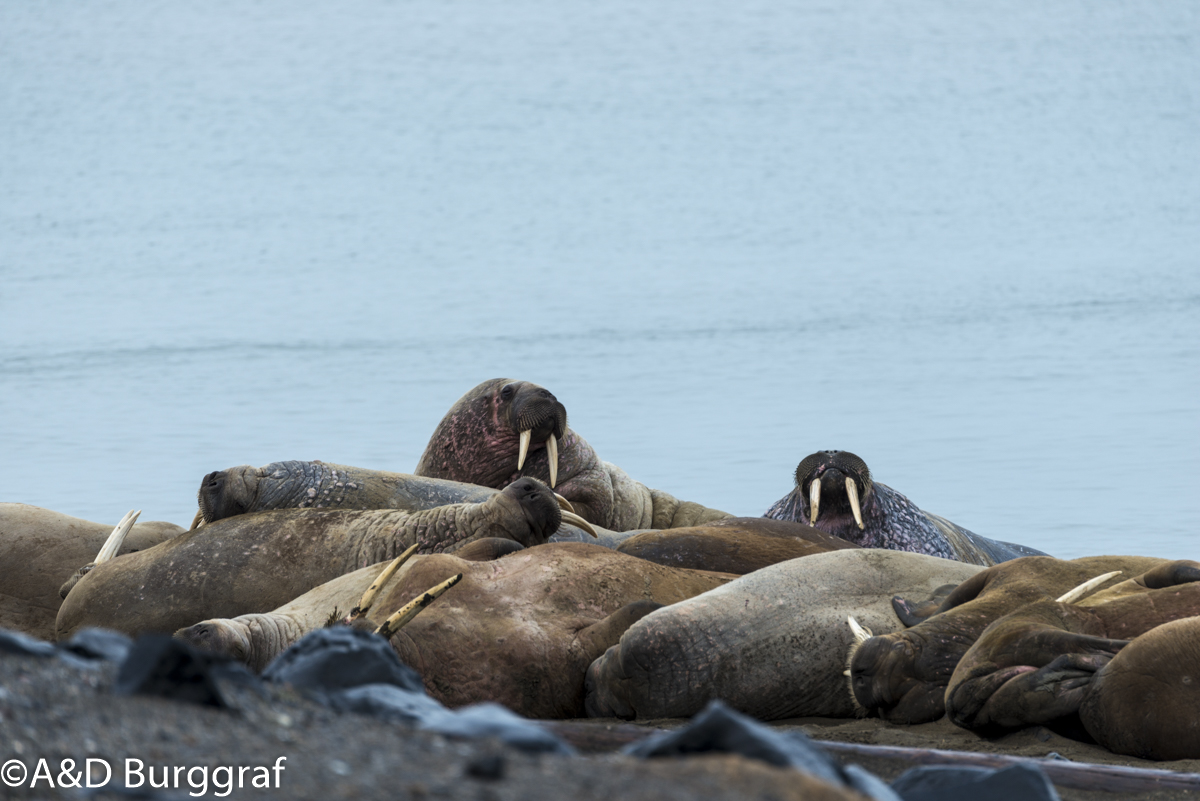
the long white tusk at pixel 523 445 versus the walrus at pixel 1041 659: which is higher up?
the long white tusk at pixel 523 445

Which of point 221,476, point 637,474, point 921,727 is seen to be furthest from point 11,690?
point 637,474

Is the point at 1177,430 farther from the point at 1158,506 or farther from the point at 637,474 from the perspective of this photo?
the point at 637,474

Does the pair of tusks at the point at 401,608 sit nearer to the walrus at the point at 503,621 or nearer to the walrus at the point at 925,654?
the walrus at the point at 503,621

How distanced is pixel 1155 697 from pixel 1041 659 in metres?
0.37

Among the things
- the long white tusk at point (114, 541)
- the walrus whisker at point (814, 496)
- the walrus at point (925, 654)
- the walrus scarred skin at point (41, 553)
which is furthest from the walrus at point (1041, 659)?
the walrus scarred skin at point (41, 553)

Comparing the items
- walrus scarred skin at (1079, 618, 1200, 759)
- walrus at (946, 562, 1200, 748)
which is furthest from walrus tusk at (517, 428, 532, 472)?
walrus scarred skin at (1079, 618, 1200, 759)

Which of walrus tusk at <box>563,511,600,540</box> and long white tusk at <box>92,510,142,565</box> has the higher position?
walrus tusk at <box>563,511,600,540</box>

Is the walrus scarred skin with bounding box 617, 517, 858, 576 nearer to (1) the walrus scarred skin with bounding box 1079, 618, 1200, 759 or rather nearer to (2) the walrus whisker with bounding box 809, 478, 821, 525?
(2) the walrus whisker with bounding box 809, 478, 821, 525

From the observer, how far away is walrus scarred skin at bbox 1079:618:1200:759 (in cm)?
372

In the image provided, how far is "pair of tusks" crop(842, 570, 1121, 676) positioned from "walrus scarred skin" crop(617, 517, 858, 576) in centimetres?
93

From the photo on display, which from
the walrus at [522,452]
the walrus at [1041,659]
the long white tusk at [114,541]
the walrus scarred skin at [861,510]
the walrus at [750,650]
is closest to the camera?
the walrus at [1041,659]

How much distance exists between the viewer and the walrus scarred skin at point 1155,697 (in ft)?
12.2

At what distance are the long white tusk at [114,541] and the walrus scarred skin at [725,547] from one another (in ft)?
7.32

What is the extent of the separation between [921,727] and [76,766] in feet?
9.28
